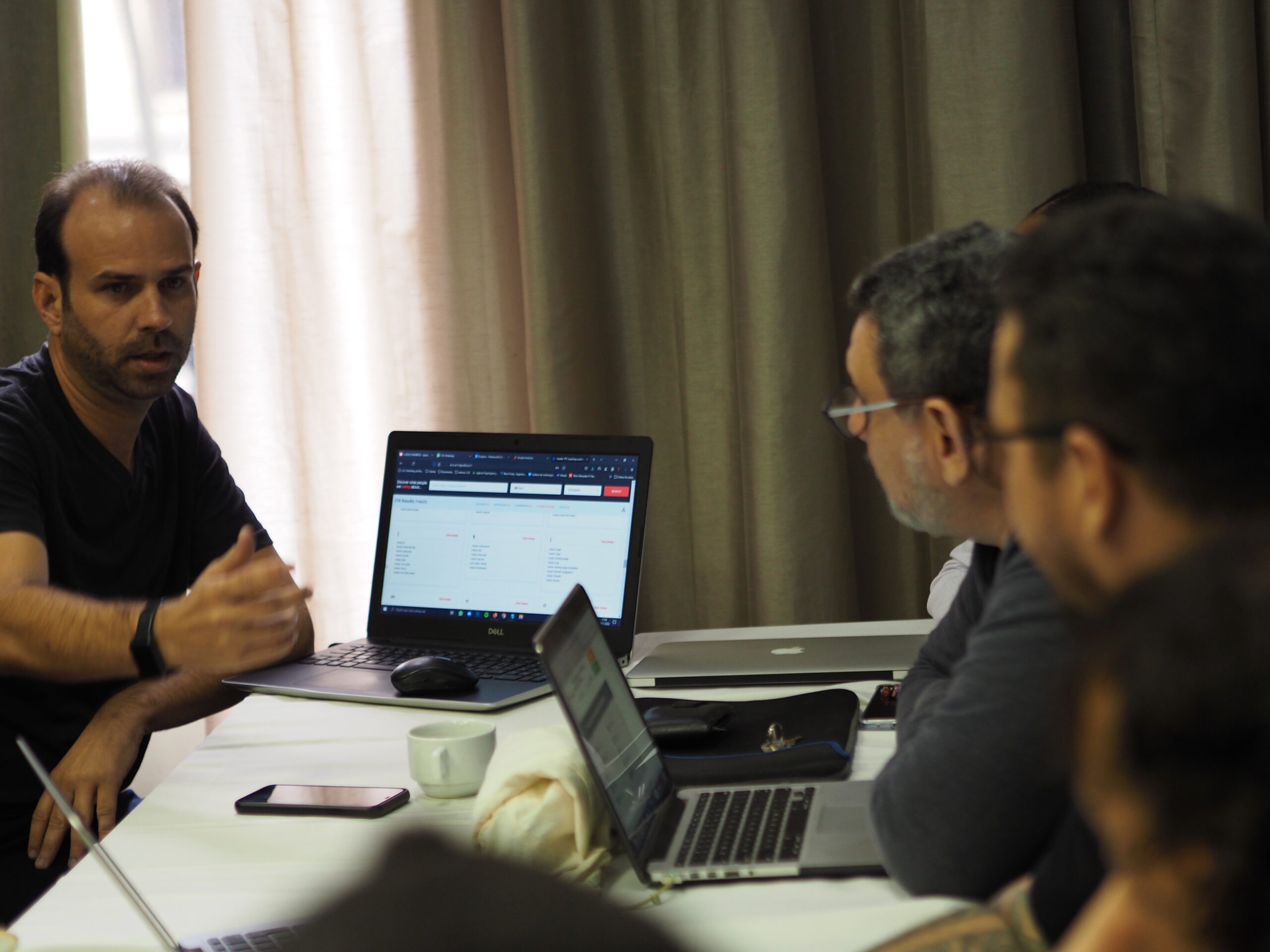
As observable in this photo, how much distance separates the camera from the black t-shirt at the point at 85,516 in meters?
1.69

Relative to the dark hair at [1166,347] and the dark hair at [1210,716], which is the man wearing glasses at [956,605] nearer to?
the dark hair at [1166,347]

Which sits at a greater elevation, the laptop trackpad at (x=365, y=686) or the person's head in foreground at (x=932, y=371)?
the person's head in foreground at (x=932, y=371)

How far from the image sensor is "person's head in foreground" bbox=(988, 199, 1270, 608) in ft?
2.00

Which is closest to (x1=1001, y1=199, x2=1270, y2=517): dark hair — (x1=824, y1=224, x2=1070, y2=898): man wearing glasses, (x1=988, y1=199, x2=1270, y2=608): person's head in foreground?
(x1=988, y1=199, x2=1270, y2=608): person's head in foreground

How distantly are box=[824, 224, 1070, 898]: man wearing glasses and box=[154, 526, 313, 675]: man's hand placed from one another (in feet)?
2.17

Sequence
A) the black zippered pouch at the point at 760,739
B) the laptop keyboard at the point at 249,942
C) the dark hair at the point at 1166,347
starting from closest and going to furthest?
the dark hair at the point at 1166,347 → the laptop keyboard at the point at 249,942 → the black zippered pouch at the point at 760,739

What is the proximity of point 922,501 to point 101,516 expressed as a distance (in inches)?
49.0

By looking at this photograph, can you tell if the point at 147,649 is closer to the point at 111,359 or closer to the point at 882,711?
the point at 111,359

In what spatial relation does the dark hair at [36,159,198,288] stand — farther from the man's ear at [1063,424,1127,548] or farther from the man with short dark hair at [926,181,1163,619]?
the man's ear at [1063,424,1127,548]

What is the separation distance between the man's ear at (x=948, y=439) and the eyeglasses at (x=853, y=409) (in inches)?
0.8

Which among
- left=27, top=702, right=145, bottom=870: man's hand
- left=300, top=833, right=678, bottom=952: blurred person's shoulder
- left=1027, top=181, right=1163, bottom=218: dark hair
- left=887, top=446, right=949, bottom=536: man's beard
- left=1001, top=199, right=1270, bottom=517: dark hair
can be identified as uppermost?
left=1027, top=181, right=1163, bottom=218: dark hair

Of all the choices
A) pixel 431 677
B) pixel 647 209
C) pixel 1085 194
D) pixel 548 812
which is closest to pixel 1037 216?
pixel 1085 194

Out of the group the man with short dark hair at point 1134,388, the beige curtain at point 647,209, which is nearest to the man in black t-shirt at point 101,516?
the beige curtain at point 647,209

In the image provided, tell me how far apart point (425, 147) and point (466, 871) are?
87.5 inches
